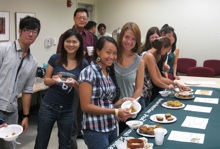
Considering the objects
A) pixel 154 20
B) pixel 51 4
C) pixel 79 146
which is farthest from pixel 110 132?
pixel 154 20

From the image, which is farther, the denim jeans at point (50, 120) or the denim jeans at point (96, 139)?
the denim jeans at point (50, 120)

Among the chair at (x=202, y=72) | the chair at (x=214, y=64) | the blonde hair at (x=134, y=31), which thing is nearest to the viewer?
the blonde hair at (x=134, y=31)

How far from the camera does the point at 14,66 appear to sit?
2152mm

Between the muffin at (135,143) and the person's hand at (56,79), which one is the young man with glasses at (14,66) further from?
the muffin at (135,143)

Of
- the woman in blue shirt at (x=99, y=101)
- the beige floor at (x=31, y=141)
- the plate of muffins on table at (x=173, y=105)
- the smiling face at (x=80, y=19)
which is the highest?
the smiling face at (x=80, y=19)

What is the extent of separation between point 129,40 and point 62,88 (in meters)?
0.74

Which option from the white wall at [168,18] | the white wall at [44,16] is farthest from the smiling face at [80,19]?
the white wall at [168,18]

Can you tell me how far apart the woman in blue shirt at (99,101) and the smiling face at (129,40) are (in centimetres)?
37

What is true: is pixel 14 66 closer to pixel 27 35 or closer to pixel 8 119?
pixel 27 35

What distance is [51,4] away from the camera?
18.4ft

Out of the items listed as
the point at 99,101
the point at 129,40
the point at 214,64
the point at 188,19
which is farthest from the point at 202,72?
the point at 99,101

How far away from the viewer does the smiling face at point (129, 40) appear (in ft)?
7.67

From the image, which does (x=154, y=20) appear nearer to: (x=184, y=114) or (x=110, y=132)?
(x=184, y=114)

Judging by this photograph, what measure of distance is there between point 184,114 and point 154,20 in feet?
16.5
